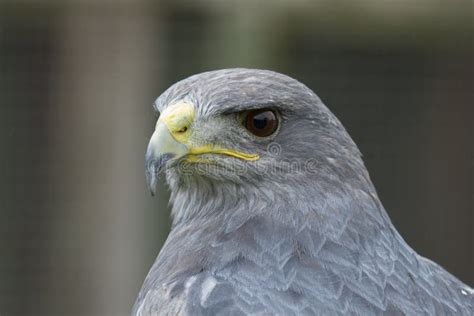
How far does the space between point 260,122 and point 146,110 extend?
284cm

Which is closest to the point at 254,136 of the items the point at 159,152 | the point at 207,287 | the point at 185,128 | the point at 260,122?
the point at 260,122

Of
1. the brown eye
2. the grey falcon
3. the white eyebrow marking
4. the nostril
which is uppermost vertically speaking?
the brown eye

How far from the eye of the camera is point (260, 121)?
3.76 metres

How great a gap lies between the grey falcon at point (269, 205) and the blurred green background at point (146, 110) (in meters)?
2.51

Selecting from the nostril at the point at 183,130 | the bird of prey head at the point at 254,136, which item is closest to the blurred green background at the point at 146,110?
the bird of prey head at the point at 254,136

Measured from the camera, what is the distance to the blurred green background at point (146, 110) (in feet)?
21.5

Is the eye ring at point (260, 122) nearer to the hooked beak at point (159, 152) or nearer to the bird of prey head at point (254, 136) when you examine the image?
the bird of prey head at point (254, 136)

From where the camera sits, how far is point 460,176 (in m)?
6.97

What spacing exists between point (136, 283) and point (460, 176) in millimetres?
2264

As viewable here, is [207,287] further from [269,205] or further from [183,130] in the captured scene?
[183,130]

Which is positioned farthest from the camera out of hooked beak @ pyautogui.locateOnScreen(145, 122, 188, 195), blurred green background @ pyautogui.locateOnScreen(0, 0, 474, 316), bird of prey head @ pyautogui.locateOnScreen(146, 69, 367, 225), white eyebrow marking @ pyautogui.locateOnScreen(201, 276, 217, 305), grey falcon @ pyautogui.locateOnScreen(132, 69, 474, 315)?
blurred green background @ pyautogui.locateOnScreen(0, 0, 474, 316)

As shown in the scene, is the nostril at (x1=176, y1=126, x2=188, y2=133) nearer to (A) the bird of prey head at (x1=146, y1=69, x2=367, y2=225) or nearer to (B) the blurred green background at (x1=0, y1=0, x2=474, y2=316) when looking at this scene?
(A) the bird of prey head at (x1=146, y1=69, x2=367, y2=225)

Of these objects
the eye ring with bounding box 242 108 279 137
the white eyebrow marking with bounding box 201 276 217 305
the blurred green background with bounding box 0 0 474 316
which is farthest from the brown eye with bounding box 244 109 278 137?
the blurred green background with bounding box 0 0 474 316

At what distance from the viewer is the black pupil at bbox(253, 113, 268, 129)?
12.3 ft
